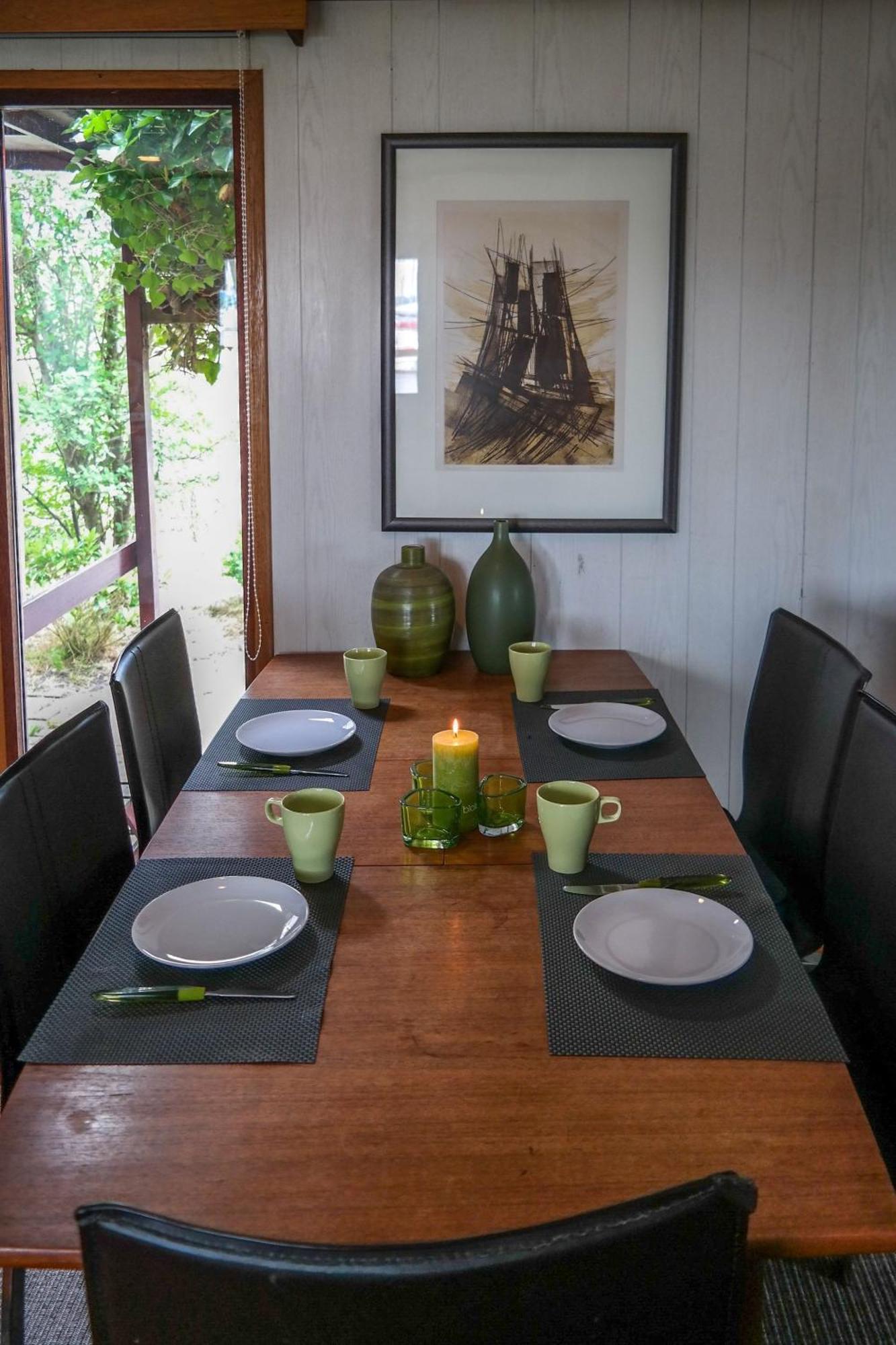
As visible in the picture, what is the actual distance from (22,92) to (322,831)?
2.11 m

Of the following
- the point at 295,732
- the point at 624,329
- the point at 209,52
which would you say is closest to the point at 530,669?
the point at 295,732

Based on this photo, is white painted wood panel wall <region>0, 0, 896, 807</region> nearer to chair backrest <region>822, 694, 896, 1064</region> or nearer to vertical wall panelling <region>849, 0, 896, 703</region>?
vertical wall panelling <region>849, 0, 896, 703</region>

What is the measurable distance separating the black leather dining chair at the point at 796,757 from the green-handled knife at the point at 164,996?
105 cm

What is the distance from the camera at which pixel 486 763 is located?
6.51 feet

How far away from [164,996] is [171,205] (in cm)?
212

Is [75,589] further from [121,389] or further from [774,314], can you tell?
[774,314]

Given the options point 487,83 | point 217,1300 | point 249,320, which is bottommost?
point 217,1300

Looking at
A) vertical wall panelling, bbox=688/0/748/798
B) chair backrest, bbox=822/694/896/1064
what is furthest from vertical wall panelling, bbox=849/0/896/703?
chair backrest, bbox=822/694/896/1064

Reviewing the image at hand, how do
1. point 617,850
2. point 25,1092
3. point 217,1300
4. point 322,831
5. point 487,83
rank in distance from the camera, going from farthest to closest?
point 487,83
point 617,850
point 322,831
point 25,1092
point 217,1300

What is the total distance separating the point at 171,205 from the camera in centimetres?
282

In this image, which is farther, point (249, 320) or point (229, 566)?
point (229, 566)

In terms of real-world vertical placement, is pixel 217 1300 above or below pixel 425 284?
below

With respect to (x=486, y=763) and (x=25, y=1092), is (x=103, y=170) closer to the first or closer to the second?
(x=486, y=763)

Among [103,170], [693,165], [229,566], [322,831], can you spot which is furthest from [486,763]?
[103,170]
